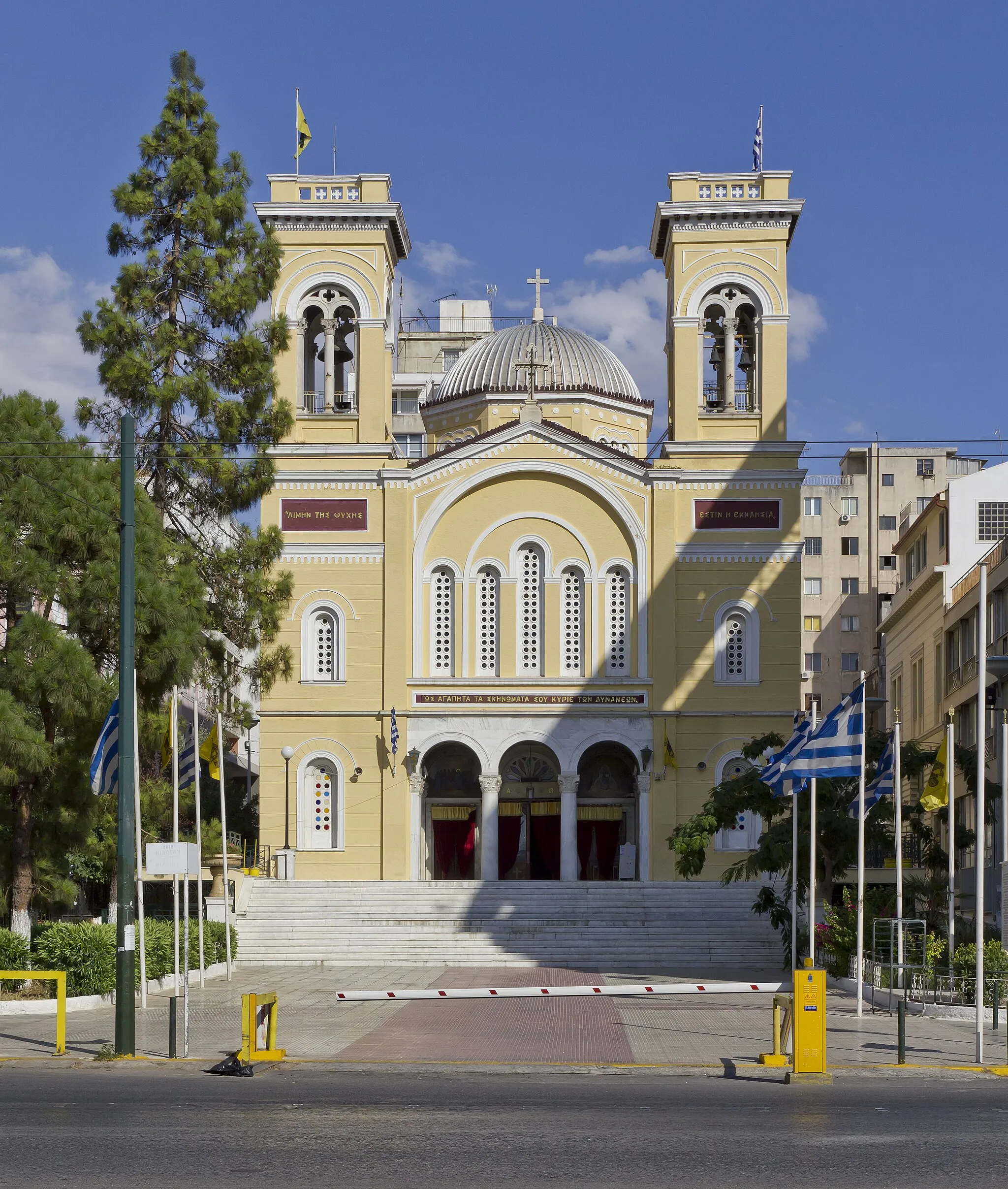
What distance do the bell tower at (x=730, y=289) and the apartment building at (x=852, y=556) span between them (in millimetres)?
29222

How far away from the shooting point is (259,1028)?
1906cm

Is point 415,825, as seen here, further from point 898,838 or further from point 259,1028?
point 259,1028

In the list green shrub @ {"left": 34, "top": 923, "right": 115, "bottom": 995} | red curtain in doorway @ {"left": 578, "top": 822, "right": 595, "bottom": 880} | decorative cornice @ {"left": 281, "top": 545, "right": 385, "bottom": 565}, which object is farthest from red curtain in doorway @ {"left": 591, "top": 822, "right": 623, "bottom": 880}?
green shrub @ {"left": 34, "top": 923, "right": 115, "bottom": 995}

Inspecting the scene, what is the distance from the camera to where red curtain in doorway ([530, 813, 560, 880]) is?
160 ft

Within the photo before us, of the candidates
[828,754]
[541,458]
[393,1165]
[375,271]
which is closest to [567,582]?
[541,458]

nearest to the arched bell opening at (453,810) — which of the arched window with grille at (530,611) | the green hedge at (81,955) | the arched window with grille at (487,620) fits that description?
the arched window with grille at (487,620)

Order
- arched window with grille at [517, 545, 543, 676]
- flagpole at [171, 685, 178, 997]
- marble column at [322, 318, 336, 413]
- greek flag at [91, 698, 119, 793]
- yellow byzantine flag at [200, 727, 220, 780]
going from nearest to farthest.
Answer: greek flag at [91, 698, 119, 793] < flagpole at [171, 685, 178, 997] < yellow byzantine flag at [200, 727, 220, 780] < arched window with grille at [517, 545, 543, 676] < marble column at [322, 318, 336, 413]

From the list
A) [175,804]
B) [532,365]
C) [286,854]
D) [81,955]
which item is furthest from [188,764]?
[532,365]

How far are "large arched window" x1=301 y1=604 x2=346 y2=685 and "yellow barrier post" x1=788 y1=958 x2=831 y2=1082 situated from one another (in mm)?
30161

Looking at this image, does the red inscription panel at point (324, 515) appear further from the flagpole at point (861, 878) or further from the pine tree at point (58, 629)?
the flagpole at point (861, 878)

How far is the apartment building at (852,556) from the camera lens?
76.2 meters

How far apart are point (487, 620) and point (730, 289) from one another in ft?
39.1

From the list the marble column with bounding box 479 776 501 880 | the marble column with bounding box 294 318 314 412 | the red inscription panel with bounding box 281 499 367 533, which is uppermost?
the marble column with bounding box 294 318 314 412

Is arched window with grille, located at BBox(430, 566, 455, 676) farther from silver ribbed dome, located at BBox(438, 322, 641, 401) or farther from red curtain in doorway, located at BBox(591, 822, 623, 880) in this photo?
silver ribbed dome, located at BBox(438, 322, 641, 401)
